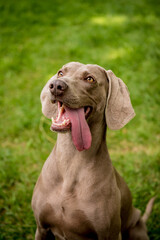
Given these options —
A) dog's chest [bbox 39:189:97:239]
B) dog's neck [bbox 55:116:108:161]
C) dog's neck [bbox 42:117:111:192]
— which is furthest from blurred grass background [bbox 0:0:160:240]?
dog's neck [bbox 55:116:108:161]

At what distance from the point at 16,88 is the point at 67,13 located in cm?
396

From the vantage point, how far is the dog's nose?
2.13 metres

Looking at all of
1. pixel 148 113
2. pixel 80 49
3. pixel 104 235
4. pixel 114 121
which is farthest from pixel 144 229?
pixel 80 49

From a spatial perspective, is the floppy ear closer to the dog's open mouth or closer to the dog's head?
the dog's head

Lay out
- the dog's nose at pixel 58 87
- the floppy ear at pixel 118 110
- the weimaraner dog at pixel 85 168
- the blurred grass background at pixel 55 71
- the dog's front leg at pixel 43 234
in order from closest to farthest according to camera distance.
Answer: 1. the dog's nose at pixel 58 87
2. the weimaraner dog at pixel 85 168
3. the floppy ear at pixel 118 110
4. the dog's front leg at pixel 43 234
5. the blurred grass background at pixel 55 71

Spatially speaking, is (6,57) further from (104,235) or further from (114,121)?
(104,235)

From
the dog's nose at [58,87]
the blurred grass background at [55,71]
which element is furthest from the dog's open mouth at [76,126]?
the blurred grass background at [55,71]

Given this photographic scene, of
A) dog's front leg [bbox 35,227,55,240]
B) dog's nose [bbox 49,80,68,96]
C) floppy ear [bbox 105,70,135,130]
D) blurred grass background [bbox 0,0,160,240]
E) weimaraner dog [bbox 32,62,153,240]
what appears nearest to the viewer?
dog's nose [bbox 49,80,68,96]

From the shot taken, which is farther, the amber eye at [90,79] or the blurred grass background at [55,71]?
the blurred grass background at [55,71]

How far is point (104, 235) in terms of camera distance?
7.83ft

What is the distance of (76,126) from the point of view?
7.25ft

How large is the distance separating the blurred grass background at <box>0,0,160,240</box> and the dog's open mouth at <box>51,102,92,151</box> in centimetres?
150

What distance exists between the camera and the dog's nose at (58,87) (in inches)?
84.0

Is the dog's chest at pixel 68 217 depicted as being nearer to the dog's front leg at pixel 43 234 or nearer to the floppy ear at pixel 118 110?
the dog's front leg at pixel 43 234
